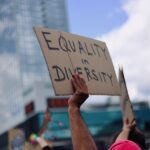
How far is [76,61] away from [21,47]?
141246mm

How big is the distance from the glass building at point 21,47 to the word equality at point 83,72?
131m

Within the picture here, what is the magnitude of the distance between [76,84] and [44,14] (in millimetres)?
147000

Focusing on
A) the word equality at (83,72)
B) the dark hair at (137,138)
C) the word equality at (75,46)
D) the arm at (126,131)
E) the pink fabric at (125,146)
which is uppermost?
the word equality at (75,46)

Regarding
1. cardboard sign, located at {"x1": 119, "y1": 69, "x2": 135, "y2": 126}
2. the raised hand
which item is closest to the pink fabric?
the raised hand

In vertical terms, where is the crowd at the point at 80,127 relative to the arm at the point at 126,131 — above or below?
above

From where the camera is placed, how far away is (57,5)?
153125mm

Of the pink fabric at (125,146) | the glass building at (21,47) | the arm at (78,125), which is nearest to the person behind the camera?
the pink fabric at (125,146)

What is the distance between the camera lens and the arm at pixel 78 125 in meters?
2.77

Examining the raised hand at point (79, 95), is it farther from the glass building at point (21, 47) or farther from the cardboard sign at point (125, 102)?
the glass building at point (21, 47)

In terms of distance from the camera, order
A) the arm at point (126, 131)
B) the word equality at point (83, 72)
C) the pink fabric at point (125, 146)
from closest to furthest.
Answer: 1. the pink fabric at point (125, 146)
2. the word equality at point (83, 72)
3. the arm at point (126, 131)

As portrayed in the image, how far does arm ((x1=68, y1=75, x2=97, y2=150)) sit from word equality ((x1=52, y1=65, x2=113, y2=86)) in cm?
19

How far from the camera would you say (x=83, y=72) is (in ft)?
11.3

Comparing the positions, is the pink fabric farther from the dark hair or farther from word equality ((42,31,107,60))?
word equality ((42,31,107,60))

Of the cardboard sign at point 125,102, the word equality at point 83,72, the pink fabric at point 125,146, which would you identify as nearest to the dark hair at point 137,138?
the cardboard sign at point 125,102
